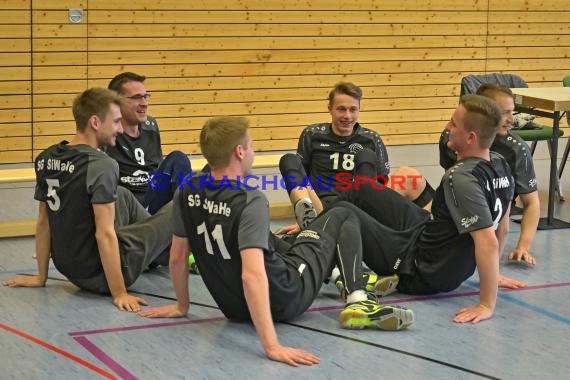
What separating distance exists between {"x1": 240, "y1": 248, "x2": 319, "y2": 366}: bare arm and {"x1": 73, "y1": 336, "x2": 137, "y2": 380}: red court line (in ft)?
1.93

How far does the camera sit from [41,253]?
214 inches

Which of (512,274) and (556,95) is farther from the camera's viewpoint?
(556,95)

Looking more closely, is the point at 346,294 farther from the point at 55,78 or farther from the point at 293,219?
the point at 55,78

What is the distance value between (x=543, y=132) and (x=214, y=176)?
475 cm

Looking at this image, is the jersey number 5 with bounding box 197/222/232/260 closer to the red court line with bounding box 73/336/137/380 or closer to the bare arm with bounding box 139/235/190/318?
the bare arm with bounding box 139/235/190/318

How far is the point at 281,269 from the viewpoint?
463 cm

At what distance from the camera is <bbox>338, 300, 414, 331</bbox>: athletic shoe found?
4.76 m

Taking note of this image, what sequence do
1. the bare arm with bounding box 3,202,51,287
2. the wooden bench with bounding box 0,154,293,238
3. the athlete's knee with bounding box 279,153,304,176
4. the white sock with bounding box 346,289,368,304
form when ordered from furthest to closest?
the wooden bench with bounding box 0,154,293,238 → the athlete's knee with bounding box 279,153,304,176 → the bare arm with bounding box 3,202,51,287 → the white sock with bounding box 346,289,368,304

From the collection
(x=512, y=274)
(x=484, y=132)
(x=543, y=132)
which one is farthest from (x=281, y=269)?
(x=543, y=132)

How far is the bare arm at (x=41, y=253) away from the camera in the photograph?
536 cm

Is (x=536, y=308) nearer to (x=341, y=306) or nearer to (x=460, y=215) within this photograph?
(x=460, y=215)

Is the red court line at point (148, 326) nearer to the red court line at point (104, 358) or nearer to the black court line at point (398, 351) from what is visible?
the red court line at point (104, 358)

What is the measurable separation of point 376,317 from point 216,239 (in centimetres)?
91

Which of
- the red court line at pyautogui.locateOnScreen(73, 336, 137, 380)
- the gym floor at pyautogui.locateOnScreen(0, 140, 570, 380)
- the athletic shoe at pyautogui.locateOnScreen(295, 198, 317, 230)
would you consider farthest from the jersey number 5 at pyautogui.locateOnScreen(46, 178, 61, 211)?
the athletic shoe at pyautogui.locateOnScreen(295, 198, 317, 230)
